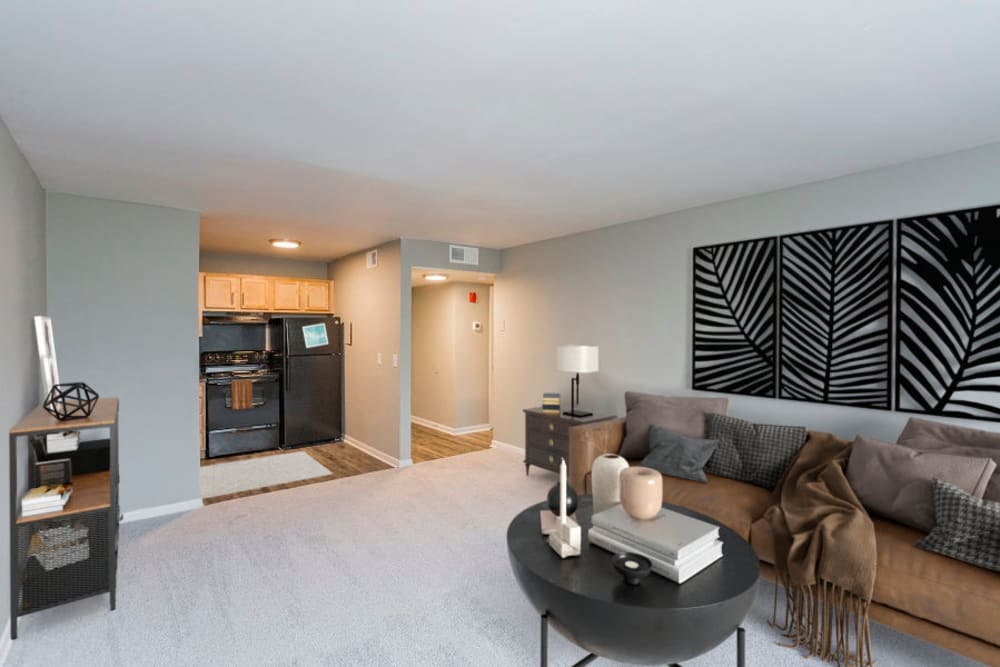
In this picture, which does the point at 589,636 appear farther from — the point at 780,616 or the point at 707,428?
the point at 707,428

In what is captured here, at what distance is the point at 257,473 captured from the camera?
4.85m

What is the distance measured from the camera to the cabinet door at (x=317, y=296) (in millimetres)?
6277

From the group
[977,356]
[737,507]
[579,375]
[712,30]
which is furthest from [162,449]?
[977,356]

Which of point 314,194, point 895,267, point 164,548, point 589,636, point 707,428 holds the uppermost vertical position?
point 314,194

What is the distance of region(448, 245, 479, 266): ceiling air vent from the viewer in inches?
212

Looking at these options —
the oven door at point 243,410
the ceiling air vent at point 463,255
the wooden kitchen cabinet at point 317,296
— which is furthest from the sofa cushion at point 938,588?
the wooden kitchen cabinet at point 317,296

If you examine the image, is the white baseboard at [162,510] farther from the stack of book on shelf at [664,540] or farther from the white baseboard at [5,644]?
the stack of book on shelf at [664,540]

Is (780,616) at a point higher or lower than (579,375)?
lower

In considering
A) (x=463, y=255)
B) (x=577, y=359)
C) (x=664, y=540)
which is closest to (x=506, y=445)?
(x=577, y=359)

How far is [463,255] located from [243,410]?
312 cm

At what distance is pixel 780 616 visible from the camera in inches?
94.1

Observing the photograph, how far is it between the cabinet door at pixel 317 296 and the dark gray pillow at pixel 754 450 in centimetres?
498

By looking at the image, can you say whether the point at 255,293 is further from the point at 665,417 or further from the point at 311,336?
the point at 665,417

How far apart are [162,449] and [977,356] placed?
5.37 metres
